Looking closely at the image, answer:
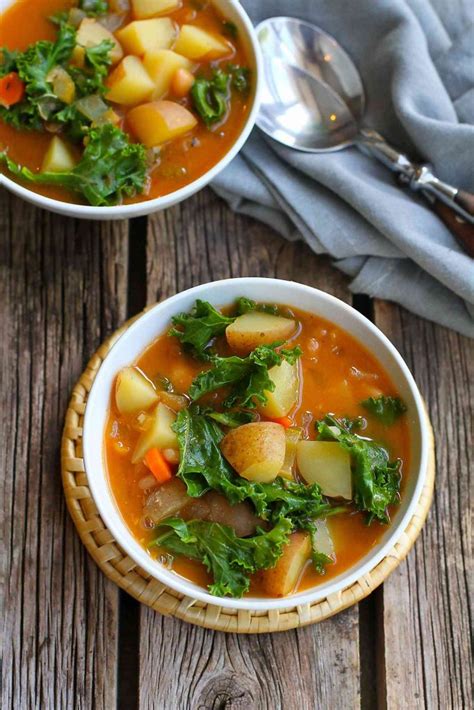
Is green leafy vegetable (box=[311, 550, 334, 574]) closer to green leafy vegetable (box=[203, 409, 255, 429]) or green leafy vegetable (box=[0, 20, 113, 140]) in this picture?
green leafy vegetable (box=[203, 409, 255, 429])

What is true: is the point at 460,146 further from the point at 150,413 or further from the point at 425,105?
the point at 150,413

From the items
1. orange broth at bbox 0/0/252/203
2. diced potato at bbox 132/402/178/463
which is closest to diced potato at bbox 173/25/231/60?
orange broth at bbox 0/0/252/203

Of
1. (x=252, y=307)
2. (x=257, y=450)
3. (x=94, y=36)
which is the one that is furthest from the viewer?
(x=94, y=36)

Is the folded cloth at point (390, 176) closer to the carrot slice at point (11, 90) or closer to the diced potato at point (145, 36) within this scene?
the diced potato at point (145, 36)

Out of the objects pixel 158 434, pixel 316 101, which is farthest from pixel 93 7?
pixel 158 434

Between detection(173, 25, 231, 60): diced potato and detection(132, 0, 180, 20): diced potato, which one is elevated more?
detection(132, 0, 180, 20): diced potato

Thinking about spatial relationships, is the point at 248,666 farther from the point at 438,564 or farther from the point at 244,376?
the point at 244,376

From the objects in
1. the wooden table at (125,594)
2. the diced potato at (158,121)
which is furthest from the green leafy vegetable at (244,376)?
the diced potato at (158,121)
